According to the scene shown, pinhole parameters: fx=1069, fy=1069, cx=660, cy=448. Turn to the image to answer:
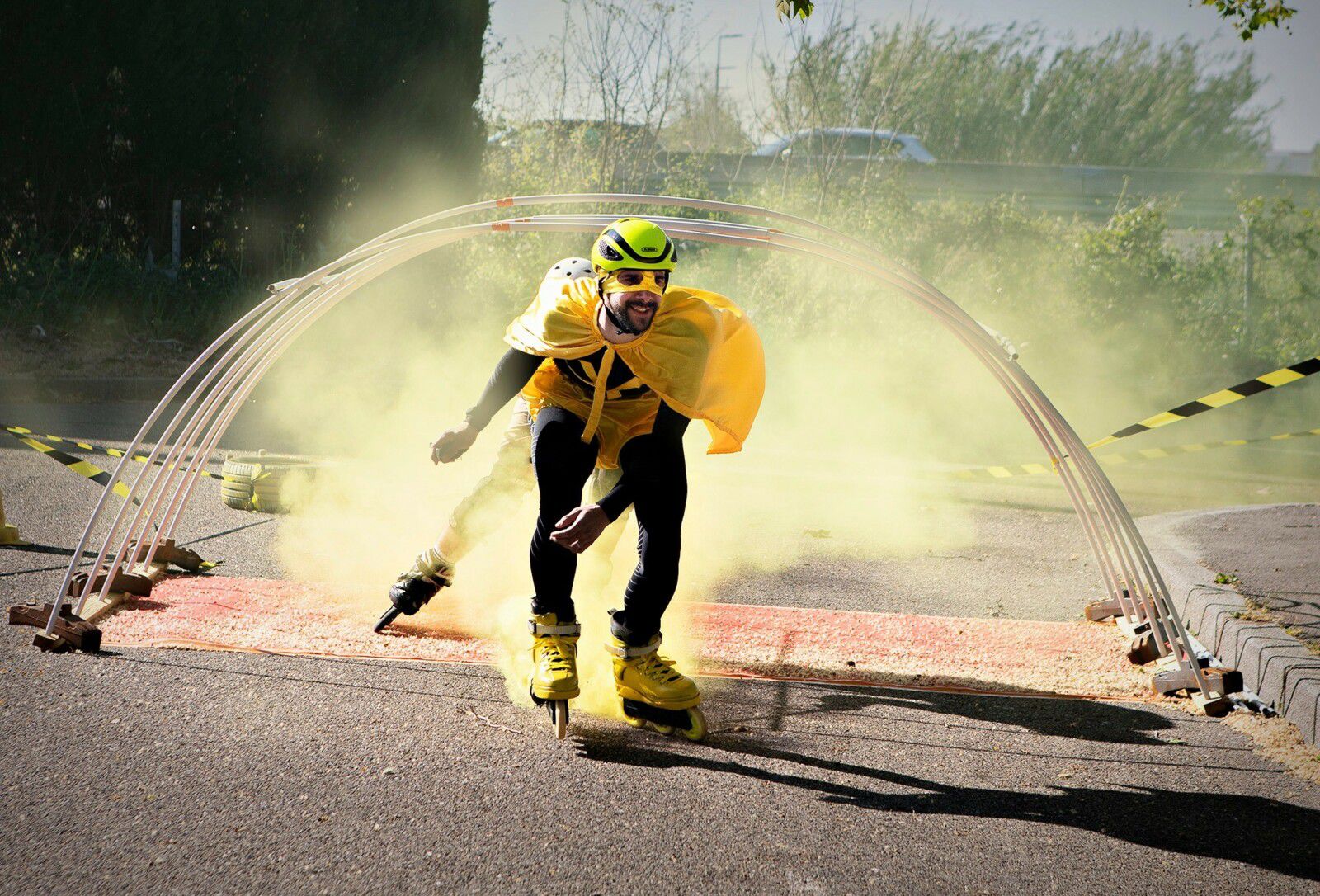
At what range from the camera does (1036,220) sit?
14.3 m

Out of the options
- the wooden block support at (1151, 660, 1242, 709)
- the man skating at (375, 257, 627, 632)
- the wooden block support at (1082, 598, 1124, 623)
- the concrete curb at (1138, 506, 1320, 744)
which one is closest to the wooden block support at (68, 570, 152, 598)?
the man skating at (375, 257, 627, 632)

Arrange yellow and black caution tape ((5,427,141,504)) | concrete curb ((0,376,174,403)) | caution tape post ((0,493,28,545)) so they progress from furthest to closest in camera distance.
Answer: concrete curb ((0,376,174,403)), caution tape post ((0,493,28,545)), yellow and black caution tape ((5,427,141,504))

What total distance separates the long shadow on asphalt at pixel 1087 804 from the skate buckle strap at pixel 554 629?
0.42m

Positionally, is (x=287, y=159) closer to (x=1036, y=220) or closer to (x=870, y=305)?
(x=870, y=305)

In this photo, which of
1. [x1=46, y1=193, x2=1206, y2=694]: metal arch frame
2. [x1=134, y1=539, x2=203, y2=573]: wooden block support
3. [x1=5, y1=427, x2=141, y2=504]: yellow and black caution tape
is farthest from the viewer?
[x1=5, y1=427, x2=141, y2=504]: yellow and black caution tape

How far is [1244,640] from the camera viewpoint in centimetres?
449

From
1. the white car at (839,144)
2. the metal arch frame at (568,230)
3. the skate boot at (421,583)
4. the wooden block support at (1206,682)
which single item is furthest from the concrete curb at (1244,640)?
the white car at (839,144)

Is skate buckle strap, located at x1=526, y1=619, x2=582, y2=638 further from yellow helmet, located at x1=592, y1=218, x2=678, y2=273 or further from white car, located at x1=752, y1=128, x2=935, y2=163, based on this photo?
white car, located at x1=752, y1=128, x2=935, y2=163

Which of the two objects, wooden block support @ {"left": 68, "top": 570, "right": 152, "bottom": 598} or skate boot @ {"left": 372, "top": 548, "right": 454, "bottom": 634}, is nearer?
skate boot @ {"left": 372, "top": 548, "right": 454, "bottom": 634}

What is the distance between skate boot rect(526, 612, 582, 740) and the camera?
144 inches

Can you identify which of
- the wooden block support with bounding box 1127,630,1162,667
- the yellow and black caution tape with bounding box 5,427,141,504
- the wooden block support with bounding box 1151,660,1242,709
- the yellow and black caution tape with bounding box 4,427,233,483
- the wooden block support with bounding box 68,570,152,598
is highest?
the wooden block support with bounding box 1127,630,1162,667

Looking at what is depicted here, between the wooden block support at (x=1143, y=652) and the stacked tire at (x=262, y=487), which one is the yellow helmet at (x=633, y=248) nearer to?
the wooden block support at (x=1143, y=652)

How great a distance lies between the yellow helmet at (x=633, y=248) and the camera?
12.2 feet

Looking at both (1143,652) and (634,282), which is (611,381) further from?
(1143,652)
